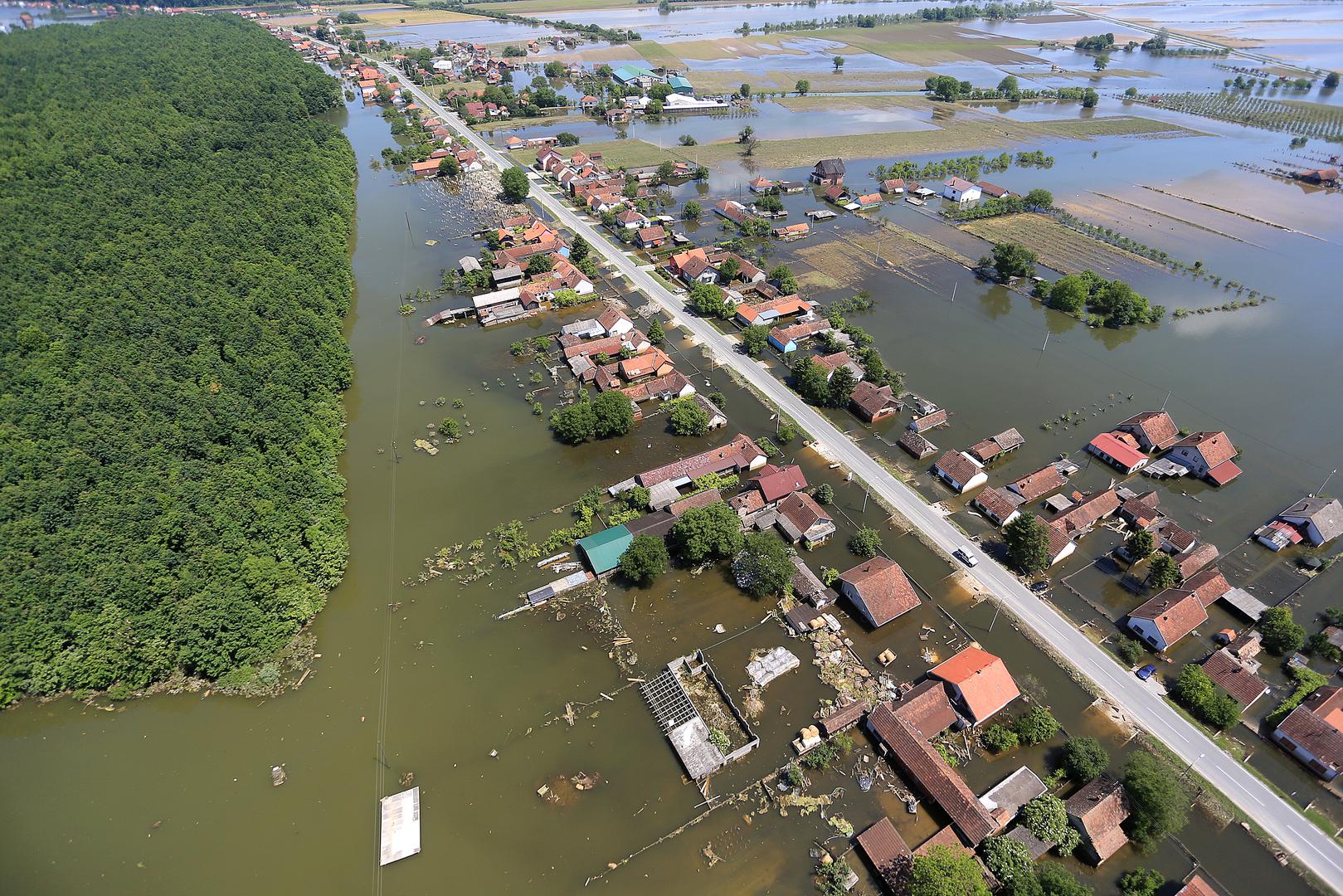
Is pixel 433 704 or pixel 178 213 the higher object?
pixel 178 213

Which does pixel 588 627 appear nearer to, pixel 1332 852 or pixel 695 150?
pixel 1332 852

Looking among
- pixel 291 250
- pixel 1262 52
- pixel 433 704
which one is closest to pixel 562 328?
pixel 291 250

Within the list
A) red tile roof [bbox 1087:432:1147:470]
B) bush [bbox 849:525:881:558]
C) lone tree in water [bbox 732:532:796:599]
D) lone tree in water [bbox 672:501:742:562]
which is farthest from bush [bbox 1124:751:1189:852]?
red tile roof [bbox 1087:432:1147:470]

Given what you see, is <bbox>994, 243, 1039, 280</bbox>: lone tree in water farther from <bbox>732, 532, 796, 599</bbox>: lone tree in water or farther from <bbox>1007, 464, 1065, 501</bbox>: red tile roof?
<bbox>732, 532, 796, 599</bbox>: lone tree in water

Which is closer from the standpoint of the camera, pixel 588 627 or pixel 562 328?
pixel 588 627

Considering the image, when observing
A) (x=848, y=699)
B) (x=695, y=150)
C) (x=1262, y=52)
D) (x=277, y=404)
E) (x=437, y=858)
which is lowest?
(x=437, y=858)

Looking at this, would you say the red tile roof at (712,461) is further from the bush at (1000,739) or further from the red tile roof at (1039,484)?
the bush at (1000,739)
